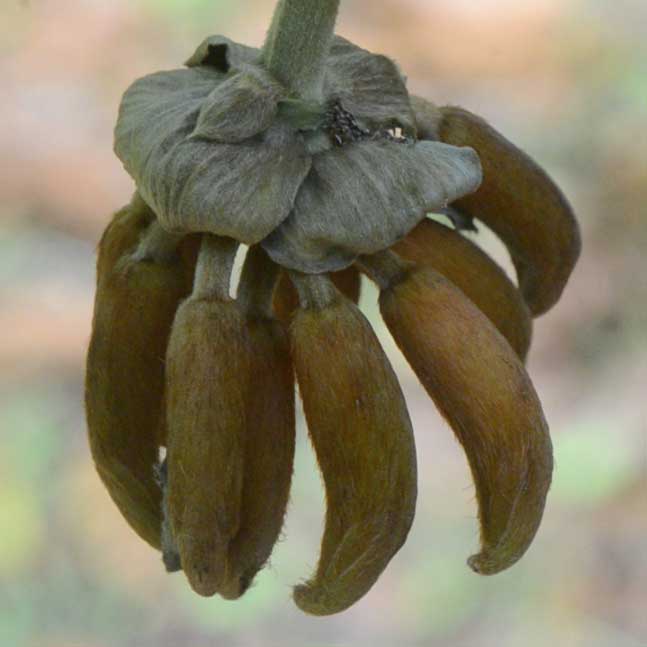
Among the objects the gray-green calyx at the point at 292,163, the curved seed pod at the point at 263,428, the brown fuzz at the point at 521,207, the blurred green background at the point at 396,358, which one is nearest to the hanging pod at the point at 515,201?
the brown fuzz at the point at 521,207

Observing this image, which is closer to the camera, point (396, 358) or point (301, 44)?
point (301, 44)

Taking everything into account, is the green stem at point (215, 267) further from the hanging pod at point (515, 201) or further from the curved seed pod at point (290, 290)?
the hanging pod at point (515, 201)

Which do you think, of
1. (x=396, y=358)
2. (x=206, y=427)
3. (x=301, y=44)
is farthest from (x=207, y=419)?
(x=396, y=358)

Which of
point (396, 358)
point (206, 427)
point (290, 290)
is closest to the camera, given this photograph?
point (206, 427)

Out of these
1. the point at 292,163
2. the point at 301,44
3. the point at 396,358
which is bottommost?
the point at 396,358

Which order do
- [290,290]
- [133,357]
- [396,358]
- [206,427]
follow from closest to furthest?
[206,427] < [133,357] < [290,290] < [396,358]

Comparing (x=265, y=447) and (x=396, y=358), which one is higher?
(x=265, y=447)

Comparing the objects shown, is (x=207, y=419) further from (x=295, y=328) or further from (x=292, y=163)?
(x=292, y=163)
